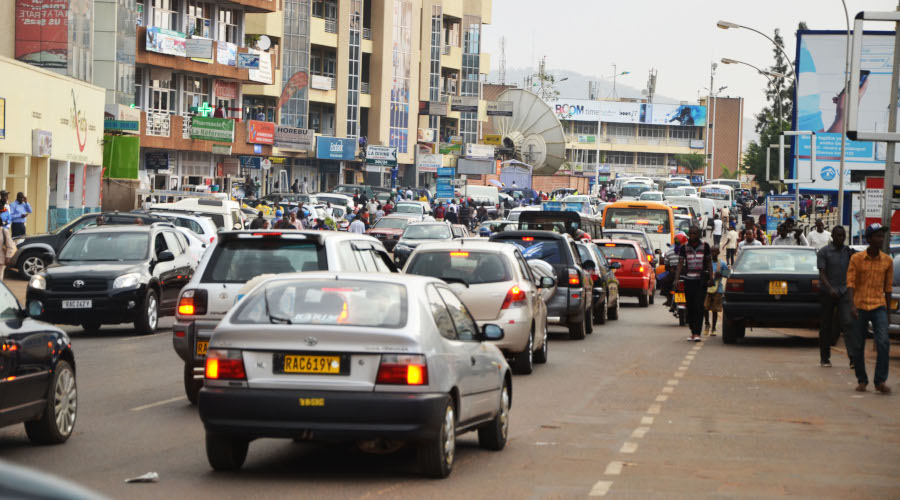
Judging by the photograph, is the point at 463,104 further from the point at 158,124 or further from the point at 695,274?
the point at 695,274

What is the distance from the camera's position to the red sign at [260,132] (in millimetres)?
70062

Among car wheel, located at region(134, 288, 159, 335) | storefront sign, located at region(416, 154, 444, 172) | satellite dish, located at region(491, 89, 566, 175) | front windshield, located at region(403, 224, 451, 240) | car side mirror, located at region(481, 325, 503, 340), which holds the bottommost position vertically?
car wheel, located at region(134, 288, 159, 335)

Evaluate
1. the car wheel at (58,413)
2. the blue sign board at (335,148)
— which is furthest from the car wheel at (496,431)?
the blue sign board at (335,148)

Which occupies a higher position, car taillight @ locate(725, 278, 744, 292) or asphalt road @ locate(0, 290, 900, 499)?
car taillight @ locate(725, 278, 744, 292)

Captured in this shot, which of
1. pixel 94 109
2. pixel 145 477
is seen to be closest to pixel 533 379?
pixel 145 477

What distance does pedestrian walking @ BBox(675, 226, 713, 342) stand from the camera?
77.2ft

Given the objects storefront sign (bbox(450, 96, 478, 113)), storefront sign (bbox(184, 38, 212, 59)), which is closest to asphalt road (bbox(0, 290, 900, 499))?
storefront sign (bbox(184, 38, 212, 59))

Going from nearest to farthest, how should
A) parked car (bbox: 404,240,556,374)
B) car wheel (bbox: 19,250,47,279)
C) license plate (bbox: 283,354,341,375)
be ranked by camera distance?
license plate (bbox: 283,354,341,375) → parked car (bbox: 404,240,556,374) → car wheel (bbox: 19,250,47,279)

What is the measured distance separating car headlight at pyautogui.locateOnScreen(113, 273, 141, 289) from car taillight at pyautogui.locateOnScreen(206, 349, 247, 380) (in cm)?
1280

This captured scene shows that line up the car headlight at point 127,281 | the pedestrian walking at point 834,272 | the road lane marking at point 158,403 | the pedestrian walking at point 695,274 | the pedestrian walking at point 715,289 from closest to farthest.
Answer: the road lane marking at point 158,403
the pedestrian walking at point 834,272
the car headlight at point 127,281
the pedestrian walking at point 695,274
the pedestrian walking at point 715,289

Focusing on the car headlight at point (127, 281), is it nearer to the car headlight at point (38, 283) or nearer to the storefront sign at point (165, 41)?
the car headlight at point (38, 283)

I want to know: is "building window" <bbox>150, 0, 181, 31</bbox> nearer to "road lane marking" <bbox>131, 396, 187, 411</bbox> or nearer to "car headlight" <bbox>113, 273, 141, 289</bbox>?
"car headlight" <bbox>113, 273, 141, 289</bbox>

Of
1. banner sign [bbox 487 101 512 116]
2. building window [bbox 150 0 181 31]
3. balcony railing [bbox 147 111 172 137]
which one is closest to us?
balcony railing [bbox 147 111 172 137]

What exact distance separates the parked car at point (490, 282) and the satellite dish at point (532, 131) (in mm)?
102920
